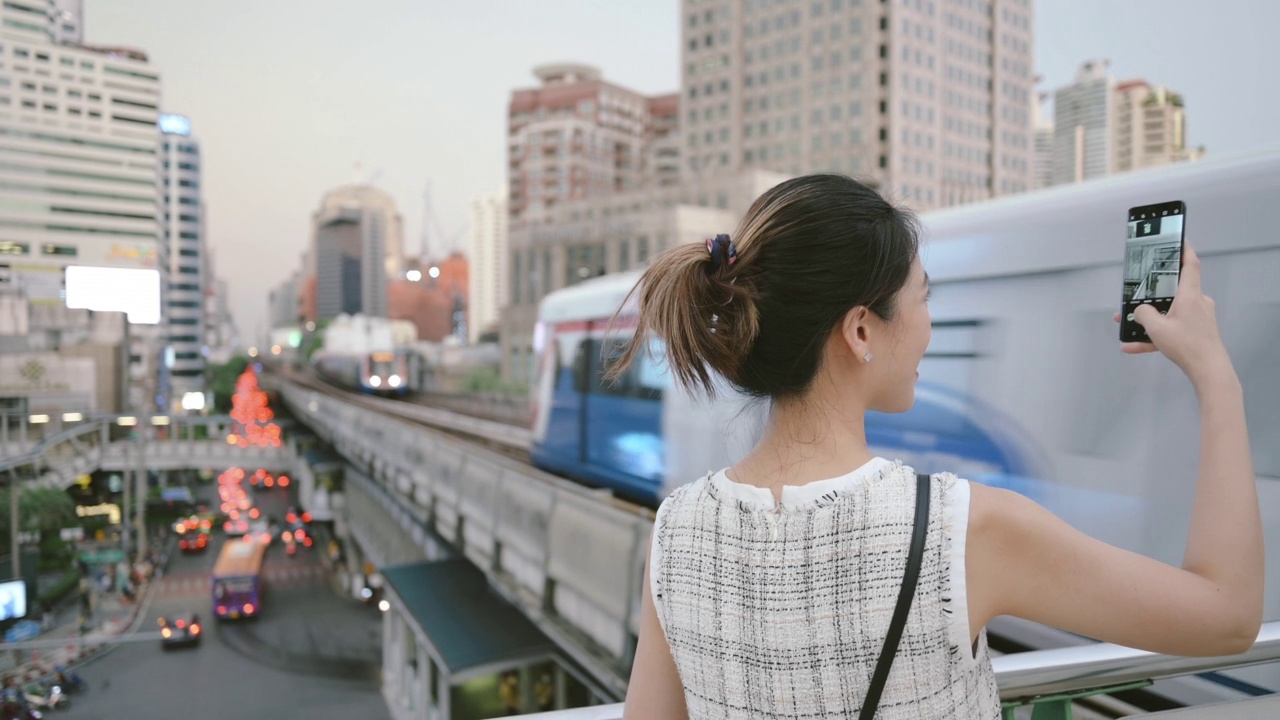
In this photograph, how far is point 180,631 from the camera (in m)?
6.60

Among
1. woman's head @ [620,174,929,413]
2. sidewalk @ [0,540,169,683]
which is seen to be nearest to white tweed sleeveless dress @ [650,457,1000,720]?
woman's head @ [620,174,929,413]

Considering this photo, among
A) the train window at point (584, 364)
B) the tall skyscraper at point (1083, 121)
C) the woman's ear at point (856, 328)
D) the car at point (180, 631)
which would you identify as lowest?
the car at point (180, 631)

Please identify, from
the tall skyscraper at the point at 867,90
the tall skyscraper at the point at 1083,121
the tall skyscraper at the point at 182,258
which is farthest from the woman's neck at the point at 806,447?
the tall skyscraper at the point at 1083,121

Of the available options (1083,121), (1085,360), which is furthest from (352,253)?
(1083,121)

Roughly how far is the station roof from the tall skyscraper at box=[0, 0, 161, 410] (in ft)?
13.2

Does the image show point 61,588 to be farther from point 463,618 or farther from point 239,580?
point 239,580

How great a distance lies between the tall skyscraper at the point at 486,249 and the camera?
235 feet

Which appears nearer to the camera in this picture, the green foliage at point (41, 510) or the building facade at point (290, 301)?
the green foliage at point (41, 510)

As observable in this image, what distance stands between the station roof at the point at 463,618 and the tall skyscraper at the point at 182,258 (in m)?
3.25

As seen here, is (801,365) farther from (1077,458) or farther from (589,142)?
(589,142)

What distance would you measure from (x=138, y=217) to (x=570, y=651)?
4.36 metres

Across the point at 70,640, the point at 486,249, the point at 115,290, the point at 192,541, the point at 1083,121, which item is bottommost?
the point at 192,541

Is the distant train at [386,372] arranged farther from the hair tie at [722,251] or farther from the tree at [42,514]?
the hair tie at [722,251]

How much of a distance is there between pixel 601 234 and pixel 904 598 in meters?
44.9
